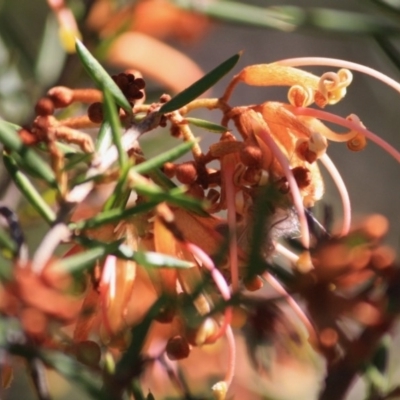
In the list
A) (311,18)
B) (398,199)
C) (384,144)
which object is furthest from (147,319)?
(398,199)

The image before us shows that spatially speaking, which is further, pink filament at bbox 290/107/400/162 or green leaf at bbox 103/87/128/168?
pink filament at bbox 290/107/400/162

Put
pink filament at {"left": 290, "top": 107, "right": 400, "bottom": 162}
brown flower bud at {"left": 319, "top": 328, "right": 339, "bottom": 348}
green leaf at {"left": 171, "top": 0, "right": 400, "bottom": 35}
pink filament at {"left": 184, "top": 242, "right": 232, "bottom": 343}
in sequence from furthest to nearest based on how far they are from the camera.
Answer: green leaf at {"left": 171, "top": 0, "right": 400, "bottom": 35}, pink filament at {"left": 290, "top": 107, "right": 400, "bottom": 162}, pink filament at {"left": 184, "top": 242, "right": 232, "bottom": 343}, brown flower bud at {"left": 319, "top": 328, "right": 339, "bottom": 348}

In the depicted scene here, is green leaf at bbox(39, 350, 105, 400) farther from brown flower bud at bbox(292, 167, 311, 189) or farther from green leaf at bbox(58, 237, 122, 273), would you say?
brown flower bud at bbox(292, 167, 311, 189)

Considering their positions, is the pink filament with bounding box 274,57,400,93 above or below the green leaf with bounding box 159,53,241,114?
above

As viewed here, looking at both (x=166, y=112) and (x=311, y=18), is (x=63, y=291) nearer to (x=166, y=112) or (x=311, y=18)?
(x=166, y=112)

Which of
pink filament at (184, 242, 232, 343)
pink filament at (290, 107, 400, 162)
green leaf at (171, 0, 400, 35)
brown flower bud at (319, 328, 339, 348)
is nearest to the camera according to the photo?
brown flower bud at (319, 328, 339, 348)

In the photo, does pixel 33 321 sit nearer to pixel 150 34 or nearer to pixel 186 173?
pixel 186 173

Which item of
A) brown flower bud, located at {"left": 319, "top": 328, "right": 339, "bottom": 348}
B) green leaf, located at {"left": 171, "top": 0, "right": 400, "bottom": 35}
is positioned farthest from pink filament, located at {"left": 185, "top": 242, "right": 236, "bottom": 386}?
green leaf, located at {"left": 171, "top": 0, "right": 400, "bottom": 35}
